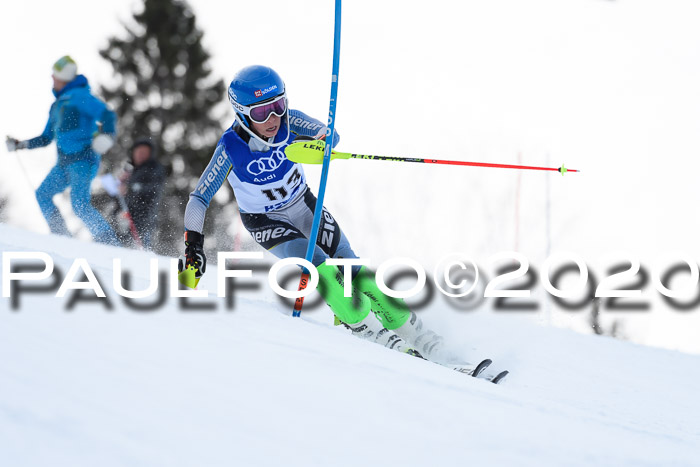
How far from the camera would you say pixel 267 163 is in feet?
12.2

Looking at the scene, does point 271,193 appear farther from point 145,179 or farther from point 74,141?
point 145,179

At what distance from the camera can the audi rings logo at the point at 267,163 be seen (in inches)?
146

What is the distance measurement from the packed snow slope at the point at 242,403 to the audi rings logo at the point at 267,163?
0.85 meters

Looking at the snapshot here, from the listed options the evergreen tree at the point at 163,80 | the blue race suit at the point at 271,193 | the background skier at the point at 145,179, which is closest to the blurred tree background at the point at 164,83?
the evergreen tree at the point at 163,80

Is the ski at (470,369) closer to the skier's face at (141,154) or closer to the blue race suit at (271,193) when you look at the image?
the blue race suit at (271,193)

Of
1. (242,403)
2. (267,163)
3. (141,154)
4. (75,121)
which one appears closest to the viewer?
(242,403)

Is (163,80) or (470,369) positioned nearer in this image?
(470,369)

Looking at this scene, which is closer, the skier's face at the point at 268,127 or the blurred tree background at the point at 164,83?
the skier's face at the point at 268,127

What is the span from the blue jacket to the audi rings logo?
2955mm

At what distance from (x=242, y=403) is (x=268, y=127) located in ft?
6.60

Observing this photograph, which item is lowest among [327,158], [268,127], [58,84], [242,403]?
[242,403]

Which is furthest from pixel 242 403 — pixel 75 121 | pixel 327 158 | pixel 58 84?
pixel 58 84

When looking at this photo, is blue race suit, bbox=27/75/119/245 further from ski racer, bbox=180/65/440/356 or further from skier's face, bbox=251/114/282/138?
skier's face, bbox=251/114/282/138

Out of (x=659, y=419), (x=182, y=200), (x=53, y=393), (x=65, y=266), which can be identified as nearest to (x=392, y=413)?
(x=53, y=393)
